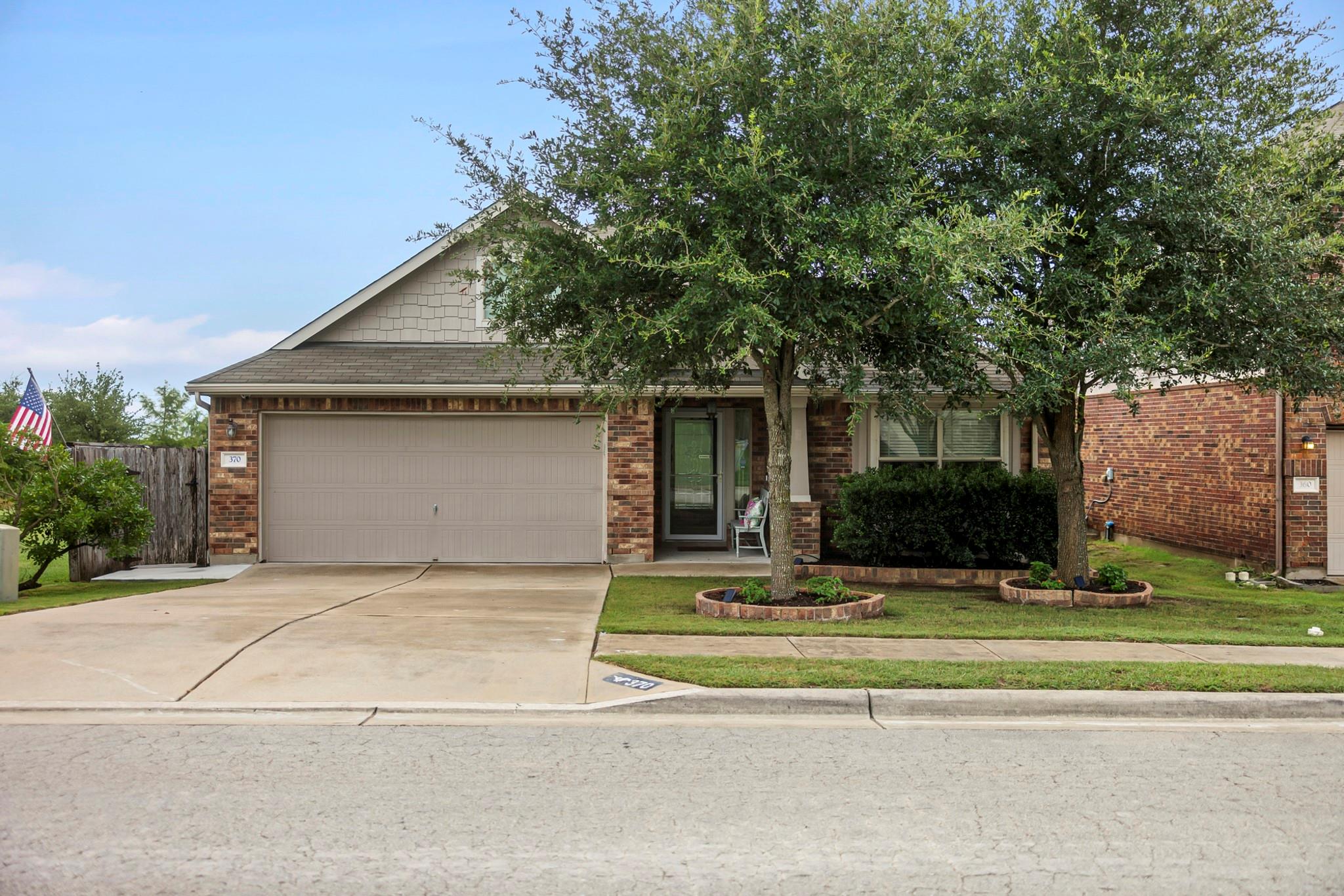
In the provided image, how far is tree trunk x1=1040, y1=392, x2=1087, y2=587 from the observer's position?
1170 centimetres

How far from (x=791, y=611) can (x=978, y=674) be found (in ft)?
8.87

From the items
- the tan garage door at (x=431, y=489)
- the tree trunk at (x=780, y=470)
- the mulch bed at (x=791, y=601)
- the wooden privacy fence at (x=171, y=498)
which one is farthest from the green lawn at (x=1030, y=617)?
the wooden privacy fence at (x=171, y=498)

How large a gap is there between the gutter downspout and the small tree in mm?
15376

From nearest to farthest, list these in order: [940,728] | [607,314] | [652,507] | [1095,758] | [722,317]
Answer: [1095,758] < [940,728] < [722,317] < [607,314] < [652,507]

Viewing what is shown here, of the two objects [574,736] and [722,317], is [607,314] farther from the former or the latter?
[574,736]

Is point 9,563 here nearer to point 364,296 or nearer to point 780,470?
point 364,296

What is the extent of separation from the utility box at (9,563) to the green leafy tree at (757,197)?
6.68 metres

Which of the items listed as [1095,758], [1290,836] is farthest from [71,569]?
[1290,836]

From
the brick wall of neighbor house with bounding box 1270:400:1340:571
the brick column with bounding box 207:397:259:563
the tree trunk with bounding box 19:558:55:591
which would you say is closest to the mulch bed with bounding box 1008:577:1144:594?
the brick wall of neighbor house with bounding box 1270:400:1340:571

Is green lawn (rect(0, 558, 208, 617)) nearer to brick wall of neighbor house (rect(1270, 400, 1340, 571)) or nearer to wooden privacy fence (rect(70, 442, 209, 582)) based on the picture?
wooden privacy fence (rect(70, 442, 209, 582))

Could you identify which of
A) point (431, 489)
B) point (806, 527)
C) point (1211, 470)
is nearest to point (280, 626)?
A: point (431, 489)

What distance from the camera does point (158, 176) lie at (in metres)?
18.3

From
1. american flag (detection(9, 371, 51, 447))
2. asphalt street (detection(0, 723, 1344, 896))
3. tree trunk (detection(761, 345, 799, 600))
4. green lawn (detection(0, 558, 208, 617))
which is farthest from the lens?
american flag (detection(9, 371, 51, 447))

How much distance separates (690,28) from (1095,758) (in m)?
6.77
